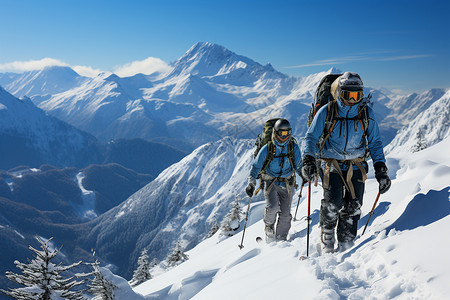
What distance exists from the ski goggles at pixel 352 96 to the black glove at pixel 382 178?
1.37 m

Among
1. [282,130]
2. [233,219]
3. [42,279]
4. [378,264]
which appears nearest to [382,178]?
[378,264]

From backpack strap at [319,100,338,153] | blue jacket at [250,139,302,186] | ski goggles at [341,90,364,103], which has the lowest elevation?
blue jacket at [250,139,302,186]

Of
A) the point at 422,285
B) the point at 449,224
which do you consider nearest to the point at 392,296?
the point at 422,285

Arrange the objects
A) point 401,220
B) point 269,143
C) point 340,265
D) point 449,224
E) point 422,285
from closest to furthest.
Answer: point 422,285
point 449,224
point 340,265
point 401,220
point 269,143

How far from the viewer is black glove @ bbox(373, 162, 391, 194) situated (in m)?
5.30

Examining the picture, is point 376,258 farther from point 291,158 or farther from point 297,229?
point 297,229

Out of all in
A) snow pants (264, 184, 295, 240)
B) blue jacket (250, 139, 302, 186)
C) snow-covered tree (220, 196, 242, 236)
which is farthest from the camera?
snow-covered tree (220, 196, 242, 236)

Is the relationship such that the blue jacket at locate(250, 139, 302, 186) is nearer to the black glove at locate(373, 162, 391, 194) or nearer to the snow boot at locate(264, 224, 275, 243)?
the snow boot at locate(264, 224, 275, 243)

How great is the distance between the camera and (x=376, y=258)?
14.5ft

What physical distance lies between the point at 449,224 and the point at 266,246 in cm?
428

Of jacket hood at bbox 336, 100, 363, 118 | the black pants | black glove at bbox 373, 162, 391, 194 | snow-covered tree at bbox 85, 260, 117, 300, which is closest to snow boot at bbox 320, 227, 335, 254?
the black pants

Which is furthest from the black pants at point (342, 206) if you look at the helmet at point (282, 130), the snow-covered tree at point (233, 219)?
the snow-covered tree at point (233, 219)

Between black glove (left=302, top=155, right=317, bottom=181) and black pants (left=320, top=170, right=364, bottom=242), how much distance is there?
1.37 ft

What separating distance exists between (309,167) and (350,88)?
1650mm
